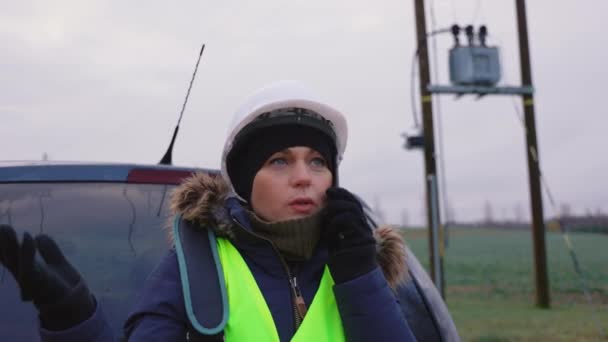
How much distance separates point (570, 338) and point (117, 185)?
776cm

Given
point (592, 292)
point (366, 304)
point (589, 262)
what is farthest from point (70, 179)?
point (589, 262)

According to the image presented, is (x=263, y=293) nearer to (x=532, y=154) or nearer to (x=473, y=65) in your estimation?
(x=473, y=65)

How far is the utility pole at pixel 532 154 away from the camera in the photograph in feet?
40.8

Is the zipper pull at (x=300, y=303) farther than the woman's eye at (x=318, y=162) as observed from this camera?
No

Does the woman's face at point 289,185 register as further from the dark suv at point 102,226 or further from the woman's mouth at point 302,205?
the dark suv at point 102,226

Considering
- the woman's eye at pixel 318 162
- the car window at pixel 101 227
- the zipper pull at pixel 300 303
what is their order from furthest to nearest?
the car window at pixel 101 227 < the woman's eye at pixel 318 162 < the zipper pull at pixel 300 303

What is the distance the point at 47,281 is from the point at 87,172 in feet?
3.01

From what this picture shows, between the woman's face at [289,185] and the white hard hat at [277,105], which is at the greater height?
the white hard hat at [277,105]

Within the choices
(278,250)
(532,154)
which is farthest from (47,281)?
(532,154)

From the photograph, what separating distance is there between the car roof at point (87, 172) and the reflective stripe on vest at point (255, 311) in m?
0.90

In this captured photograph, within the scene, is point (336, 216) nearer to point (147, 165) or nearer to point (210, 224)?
point (210, 224)

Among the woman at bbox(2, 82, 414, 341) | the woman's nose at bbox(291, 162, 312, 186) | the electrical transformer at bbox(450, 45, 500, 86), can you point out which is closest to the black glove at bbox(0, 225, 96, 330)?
the woman at bbox(2, 82, 414, 341)

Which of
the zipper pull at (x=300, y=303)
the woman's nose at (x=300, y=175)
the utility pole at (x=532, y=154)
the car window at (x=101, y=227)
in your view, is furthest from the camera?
the utility pole at (x=532, y=154)

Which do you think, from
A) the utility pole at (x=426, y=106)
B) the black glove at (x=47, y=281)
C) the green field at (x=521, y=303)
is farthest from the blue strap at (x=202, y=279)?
the utility pole at (x=426, y=106)
